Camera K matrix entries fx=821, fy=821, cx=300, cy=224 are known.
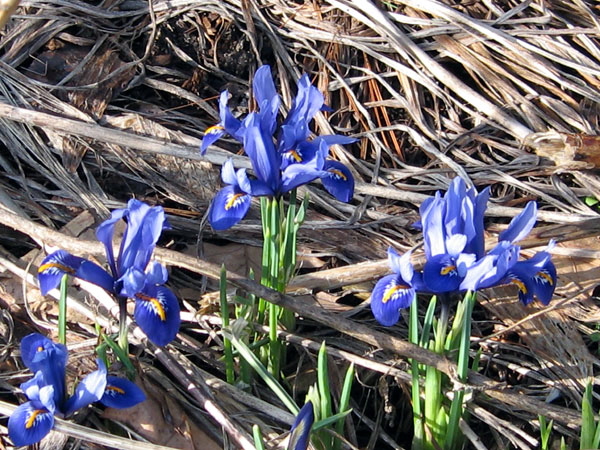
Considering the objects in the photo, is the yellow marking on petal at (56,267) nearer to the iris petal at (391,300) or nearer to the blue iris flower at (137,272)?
the blue iris flower at (137,272)

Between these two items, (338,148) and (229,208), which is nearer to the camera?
(229,208)

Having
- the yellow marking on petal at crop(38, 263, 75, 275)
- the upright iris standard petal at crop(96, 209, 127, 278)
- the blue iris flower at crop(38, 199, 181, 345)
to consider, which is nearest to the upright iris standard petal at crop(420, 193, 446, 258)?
the blue iris flower at crop(38, 199, 181, 345)

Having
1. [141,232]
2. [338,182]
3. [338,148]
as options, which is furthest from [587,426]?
[338,148]

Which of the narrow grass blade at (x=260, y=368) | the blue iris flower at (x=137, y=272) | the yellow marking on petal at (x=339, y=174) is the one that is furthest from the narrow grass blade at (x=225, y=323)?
the yellow marking on petal at (x=339, y=174)

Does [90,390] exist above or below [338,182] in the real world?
below

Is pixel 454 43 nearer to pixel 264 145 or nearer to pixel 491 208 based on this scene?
pixel 491 208

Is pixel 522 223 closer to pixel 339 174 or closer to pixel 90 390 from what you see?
pixel 339 174
